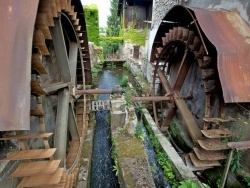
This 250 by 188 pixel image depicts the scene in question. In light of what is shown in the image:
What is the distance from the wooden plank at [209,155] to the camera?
3202mm

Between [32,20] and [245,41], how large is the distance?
326 cm

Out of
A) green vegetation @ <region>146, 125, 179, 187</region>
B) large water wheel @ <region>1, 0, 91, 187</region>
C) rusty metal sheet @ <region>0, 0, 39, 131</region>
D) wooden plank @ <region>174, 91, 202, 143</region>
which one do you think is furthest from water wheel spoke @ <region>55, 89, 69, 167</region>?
wooden plank @ <region>174, 91, 202, 143</region>

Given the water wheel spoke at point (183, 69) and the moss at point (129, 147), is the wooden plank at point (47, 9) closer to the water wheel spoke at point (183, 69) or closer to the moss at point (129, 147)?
the moss at point (129, 147)

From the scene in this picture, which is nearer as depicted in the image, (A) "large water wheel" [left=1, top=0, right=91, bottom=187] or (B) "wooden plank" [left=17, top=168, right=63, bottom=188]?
(A) "large water wheel" [left=1, top=0, right=91, bottom=187]

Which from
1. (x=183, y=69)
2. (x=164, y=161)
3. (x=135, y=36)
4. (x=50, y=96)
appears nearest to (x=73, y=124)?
(x=50, y=96)

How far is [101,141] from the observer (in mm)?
5051

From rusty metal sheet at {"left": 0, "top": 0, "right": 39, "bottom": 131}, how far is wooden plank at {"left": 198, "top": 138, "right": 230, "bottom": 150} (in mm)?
2952

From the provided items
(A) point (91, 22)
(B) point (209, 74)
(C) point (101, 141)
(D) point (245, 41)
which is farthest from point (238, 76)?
(A) point (91, 22)

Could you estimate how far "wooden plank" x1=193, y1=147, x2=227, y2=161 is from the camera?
10.5 feet

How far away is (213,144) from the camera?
3176mm

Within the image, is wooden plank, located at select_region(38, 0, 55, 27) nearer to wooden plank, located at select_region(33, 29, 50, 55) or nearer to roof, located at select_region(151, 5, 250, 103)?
wooden plank, located at select_region(33, 29, 50, 55)

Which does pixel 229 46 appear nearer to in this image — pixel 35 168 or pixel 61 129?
pixel 61 129

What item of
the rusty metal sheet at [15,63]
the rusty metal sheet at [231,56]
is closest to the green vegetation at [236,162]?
the rusty metal sheet at [231,56]

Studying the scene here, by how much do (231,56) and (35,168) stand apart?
124 inches
